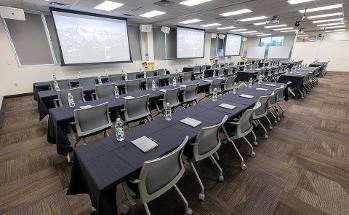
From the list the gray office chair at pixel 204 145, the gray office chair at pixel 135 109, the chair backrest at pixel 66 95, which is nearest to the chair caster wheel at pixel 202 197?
the gray office chair at pixel 204 145

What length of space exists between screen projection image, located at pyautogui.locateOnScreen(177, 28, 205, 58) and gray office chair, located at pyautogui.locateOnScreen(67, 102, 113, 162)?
28.2 feet

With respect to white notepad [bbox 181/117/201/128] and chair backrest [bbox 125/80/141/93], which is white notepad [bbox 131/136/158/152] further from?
chair backrest [bbox 125/80/141/93]

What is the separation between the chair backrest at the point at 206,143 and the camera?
1.62m

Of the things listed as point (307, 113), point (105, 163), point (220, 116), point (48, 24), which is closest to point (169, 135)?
point (105, 163)

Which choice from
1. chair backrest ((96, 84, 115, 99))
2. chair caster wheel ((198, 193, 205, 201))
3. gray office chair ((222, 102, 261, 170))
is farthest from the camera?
chair backrest ((96, 84, 115, 99))

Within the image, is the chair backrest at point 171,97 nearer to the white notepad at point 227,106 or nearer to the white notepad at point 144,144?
the white notepad at point 227,106

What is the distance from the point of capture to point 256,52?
57.6 feet

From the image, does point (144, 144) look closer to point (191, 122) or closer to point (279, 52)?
point (191, 122)

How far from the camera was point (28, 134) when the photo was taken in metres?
3.31

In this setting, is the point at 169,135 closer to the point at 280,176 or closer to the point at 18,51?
the point at 280,176

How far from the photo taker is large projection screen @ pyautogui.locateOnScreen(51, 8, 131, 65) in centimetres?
598

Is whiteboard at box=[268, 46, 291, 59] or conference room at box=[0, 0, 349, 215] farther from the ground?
whiteboard at box=[268, 46, 291, 59]

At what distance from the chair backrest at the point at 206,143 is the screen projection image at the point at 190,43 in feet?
30.1

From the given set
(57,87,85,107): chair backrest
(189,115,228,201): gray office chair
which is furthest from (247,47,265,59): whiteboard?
(189,115,228,201): gray office chair
